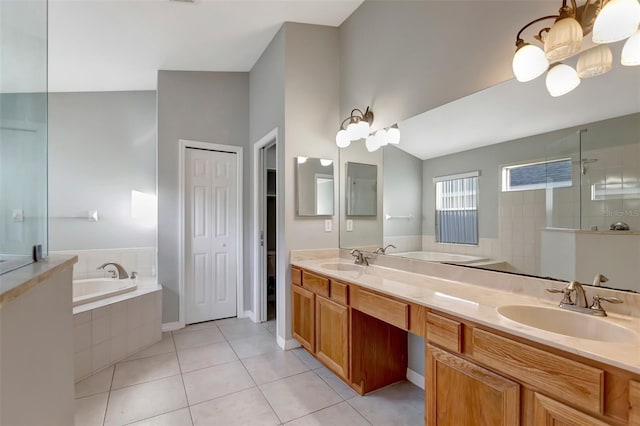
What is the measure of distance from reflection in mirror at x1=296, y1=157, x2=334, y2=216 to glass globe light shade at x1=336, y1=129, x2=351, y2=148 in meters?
0.21

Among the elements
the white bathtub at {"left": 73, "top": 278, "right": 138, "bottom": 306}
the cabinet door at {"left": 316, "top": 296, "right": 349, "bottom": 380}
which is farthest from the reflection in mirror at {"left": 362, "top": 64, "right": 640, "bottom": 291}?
the white bathtub at {"left": 73, "top": 278, "right": 138, "bottom": 306}

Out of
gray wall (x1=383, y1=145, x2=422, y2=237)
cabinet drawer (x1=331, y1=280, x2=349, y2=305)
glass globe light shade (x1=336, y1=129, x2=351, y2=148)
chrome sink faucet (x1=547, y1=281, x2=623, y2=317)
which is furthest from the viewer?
glass globe light shade (x1=336, y1=129, x2=351, y2=148)

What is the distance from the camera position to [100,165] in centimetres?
367

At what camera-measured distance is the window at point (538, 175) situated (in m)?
1.40

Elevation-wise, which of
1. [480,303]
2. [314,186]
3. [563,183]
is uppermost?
[314,186]

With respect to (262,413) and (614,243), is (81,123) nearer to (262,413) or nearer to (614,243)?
(262,413)

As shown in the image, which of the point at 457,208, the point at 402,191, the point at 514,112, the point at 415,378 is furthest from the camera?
the point at 402,191

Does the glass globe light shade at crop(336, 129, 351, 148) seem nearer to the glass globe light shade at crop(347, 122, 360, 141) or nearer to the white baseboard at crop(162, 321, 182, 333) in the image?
the glass globe light shade at crop(347, 122, 360, 141)

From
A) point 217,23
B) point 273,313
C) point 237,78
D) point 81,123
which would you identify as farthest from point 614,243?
point 81,123

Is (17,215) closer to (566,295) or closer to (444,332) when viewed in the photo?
(444,332)

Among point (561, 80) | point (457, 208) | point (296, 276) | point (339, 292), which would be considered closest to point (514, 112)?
point (561, 80)

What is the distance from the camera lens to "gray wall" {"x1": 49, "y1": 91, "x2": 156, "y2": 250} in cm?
354

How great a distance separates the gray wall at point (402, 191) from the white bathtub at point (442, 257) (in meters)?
0.15

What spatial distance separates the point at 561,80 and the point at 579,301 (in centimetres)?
98
